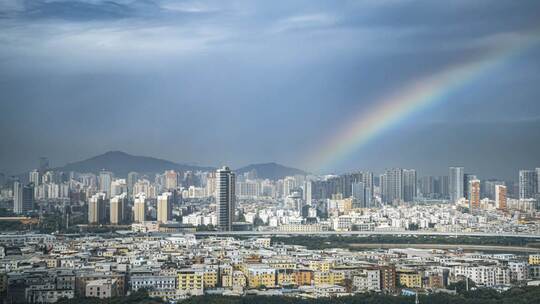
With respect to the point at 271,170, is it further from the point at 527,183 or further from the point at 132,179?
the point at 527,183

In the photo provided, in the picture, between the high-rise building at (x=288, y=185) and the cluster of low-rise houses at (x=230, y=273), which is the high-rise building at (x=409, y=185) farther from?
the cluster of low-rise houses at (x=230, y=273)

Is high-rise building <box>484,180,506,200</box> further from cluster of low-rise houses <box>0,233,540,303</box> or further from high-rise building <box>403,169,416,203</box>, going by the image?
cluster of low-rise houses <box>0,233,540,303</box>

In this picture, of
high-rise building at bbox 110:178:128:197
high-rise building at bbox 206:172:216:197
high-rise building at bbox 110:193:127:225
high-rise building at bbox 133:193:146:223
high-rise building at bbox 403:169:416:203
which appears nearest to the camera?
high-rise building at bbox 110:193:127:225

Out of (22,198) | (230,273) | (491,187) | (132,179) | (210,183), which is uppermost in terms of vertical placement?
(132,179)

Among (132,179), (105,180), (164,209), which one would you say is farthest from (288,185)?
(164,209)

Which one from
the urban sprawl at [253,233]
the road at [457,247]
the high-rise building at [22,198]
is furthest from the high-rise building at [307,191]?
the road at [457,247]

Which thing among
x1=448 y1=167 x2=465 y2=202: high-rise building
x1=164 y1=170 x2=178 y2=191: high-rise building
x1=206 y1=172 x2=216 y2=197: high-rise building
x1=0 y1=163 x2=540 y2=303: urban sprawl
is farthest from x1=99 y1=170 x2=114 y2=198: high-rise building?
x1=448 y1=167 x2=465 y2=202: high-rise building
